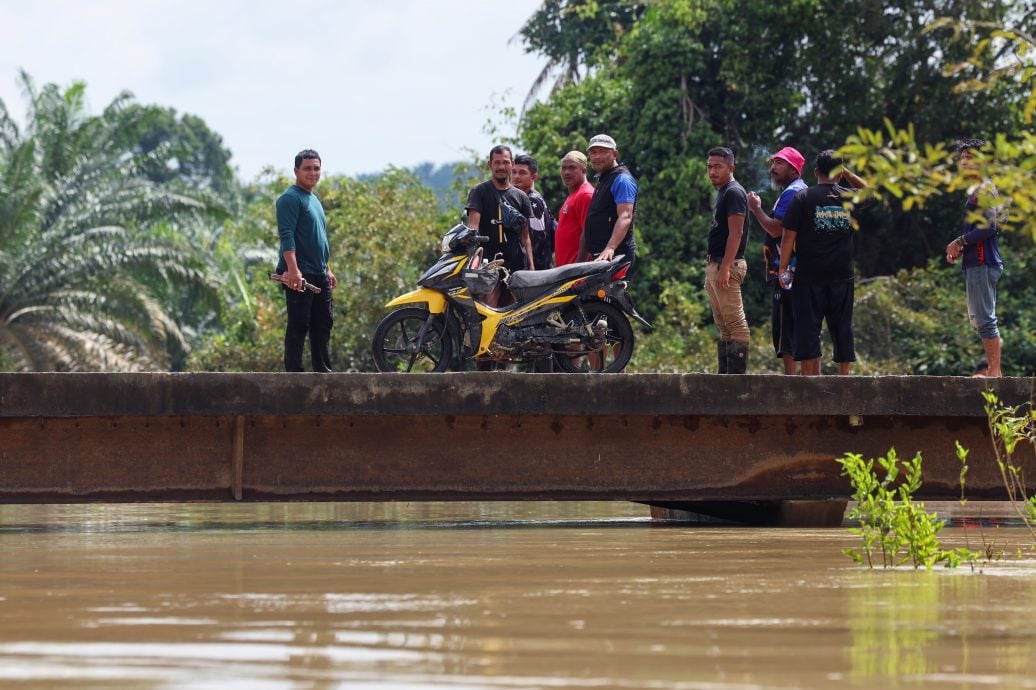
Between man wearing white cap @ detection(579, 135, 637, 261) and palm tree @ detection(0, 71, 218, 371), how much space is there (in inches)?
703

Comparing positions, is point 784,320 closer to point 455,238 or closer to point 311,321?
point 455,238

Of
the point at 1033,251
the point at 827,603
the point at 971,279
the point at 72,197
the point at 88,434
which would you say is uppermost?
the point at 72,197

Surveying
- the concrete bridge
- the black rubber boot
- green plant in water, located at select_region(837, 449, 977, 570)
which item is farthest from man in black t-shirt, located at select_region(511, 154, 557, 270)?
green plant in water, located at select_region(837, 449, 977, 570)

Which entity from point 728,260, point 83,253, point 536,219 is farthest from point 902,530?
point 83,253

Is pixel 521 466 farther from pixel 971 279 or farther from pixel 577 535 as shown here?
pixel 971 279

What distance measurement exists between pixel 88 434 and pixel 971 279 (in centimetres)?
523

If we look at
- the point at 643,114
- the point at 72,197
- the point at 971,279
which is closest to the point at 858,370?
the point at 643,114

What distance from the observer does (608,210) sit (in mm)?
9953

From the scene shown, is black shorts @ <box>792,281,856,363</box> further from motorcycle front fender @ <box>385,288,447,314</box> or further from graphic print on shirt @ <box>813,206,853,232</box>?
motorcycle front fender @ <box>385,288,447,314</box>

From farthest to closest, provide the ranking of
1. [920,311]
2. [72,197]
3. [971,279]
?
1. [72,197]
2. [920,311]
3. [971,279]

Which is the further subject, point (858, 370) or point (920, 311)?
point (920, 311)

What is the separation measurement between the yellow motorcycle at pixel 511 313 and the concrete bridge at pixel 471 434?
1.04 metres

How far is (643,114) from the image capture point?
82.2 feet

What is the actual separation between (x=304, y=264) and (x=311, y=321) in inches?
14.0
